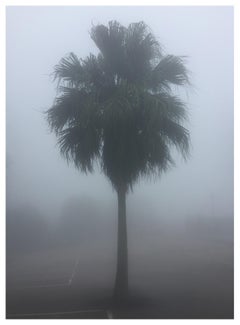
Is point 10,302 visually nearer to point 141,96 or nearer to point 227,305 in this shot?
point 227,305

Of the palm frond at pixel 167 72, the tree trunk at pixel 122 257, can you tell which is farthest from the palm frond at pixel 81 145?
the palm frond at pixel 167 72

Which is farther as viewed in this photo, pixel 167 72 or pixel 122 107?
pixel 167 72

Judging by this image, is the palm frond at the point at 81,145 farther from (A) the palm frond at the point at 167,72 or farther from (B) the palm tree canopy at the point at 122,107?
(A) the palm frond at the point at 167,72

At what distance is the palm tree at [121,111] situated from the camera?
279 inches

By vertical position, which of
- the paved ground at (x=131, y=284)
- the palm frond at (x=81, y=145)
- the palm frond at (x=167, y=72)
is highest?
the palm frond at (x=167, y=72)

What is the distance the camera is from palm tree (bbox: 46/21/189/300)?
7082 mm

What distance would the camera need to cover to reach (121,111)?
6883mm

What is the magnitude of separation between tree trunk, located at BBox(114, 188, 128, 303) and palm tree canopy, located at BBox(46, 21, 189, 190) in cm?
45

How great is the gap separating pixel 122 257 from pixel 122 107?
296 cm

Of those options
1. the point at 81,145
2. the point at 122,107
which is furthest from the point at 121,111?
the point at 81,145

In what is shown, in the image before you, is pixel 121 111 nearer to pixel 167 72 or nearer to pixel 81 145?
pixel 81 145

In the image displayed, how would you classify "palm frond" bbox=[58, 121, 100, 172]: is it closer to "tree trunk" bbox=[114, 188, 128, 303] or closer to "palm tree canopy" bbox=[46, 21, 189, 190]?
"palm tree canopy" bbox=[46, 21, 189, 190]

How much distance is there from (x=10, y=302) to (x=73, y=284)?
1.28 metres

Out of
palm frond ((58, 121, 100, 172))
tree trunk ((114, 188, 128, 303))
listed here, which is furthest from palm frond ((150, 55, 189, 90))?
tree trunk ((114, 188, 128, 303))
